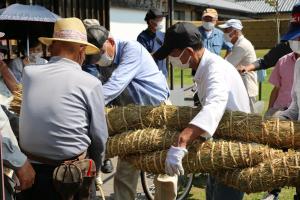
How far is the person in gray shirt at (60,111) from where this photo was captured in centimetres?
299

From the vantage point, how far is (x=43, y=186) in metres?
3.13

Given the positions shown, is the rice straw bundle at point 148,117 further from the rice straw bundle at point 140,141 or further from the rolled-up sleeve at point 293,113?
the rolled-up sleeve at point 293,113

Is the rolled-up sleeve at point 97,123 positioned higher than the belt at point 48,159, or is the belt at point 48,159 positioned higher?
the rolled-up sleeve at point 97,123

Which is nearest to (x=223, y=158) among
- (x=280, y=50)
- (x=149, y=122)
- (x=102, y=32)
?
(x=149, y=122)

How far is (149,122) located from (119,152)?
30cm

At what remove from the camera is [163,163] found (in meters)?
3.36

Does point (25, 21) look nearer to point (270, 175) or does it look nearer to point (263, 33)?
point (270, 175)

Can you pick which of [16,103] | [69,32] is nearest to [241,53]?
[16,103]

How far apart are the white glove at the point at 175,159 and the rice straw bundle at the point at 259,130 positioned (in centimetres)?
38

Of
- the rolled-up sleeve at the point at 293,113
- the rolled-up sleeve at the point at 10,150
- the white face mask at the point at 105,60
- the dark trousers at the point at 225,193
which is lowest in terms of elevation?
the dark trousers at the point at 225,193

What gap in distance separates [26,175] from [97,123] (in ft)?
1.68

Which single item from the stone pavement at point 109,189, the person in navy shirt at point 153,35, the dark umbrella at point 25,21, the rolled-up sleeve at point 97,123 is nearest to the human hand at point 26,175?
the rolled-up sleeve at point 97,123

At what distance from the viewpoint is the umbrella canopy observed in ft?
23.5

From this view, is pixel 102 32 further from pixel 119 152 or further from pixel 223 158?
pixel 223 158
